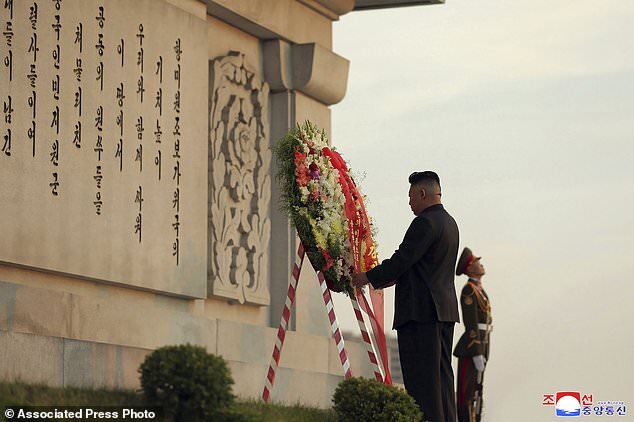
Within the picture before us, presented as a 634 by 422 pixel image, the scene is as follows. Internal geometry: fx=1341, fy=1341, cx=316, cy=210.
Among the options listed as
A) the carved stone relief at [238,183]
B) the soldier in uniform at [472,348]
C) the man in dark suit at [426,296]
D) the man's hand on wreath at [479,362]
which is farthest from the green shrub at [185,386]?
the man's hand on wreath at [479,362]

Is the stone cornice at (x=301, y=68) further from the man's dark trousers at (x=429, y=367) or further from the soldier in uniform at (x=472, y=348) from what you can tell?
the man's dark trousers at (x=429, y=367)

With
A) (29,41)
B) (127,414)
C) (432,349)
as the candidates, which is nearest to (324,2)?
(29,41)

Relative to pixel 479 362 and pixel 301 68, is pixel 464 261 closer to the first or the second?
pixel 479 362

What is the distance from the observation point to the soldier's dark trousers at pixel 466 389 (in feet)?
41.1

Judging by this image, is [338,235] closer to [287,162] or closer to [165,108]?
[287,162]

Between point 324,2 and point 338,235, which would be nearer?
point 338,235

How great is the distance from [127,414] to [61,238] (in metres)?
3.28

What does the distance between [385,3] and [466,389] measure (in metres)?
4.15

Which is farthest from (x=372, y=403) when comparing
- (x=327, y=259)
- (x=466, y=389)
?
(x=466, y=389)

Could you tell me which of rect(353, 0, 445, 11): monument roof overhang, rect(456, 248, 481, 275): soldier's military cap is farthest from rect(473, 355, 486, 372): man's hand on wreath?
rect(353, 0, 445, 11): monument roof overhang

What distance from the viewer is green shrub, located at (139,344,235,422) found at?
5.98 m

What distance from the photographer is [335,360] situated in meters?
12.8

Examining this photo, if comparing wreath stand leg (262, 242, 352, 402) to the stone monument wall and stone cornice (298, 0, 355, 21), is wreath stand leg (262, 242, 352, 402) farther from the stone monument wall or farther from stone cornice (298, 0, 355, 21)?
stone cornice (298, 0, 355, 21)

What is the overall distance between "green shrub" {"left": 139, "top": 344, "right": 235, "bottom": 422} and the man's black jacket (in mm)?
2502
